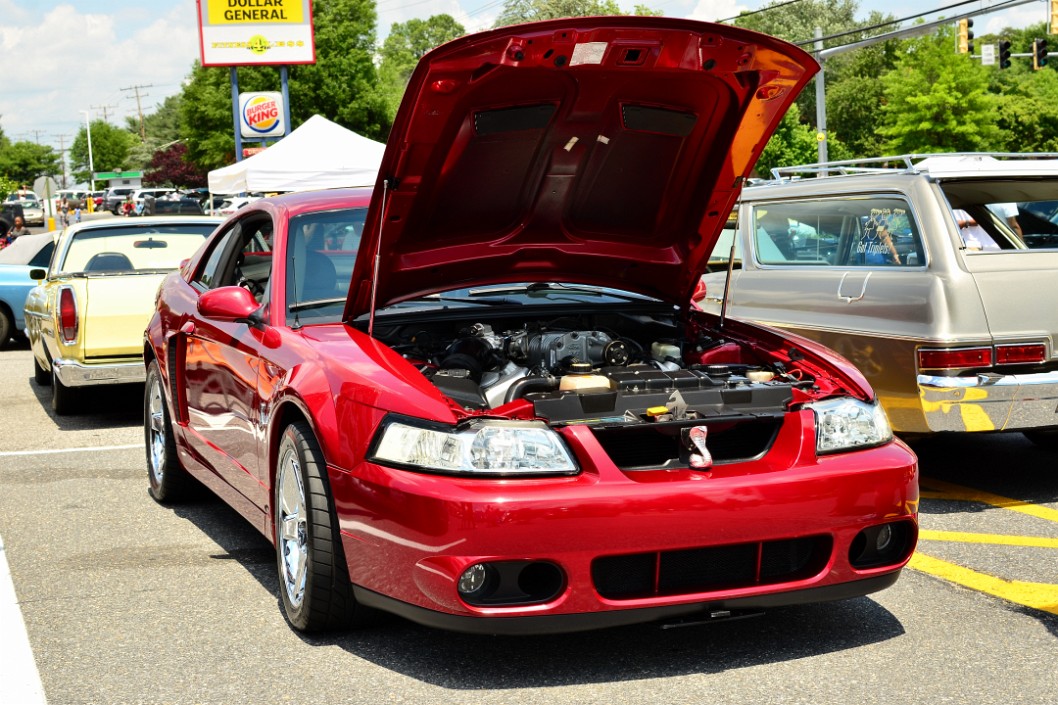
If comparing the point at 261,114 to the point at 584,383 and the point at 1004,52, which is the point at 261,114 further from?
the point at 584,383

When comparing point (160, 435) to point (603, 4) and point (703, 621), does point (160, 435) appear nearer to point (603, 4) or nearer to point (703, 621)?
point (703, 621)

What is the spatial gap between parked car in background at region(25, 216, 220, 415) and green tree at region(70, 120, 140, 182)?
514 ft

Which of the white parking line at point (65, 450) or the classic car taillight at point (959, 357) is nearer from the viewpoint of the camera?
the classic car taillight at point (959, 357)

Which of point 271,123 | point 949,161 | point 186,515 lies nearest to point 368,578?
point 186,515

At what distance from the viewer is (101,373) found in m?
9.23

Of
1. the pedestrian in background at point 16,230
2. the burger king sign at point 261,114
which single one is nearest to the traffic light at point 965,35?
the burger king sign at point 261,114

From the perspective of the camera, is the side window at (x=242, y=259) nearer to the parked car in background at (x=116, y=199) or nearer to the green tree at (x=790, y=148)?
the green tree at (x=790, y=148)

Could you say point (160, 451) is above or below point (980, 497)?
above

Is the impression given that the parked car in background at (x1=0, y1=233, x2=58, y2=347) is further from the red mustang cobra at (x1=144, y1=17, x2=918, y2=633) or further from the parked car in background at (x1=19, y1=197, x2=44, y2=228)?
the parked car in background at (x1=19, y1=197, x2=44, y2=228)

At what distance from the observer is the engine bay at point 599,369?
407 centimetres

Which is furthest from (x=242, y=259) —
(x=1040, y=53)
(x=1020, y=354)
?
(x=1040, y=53)

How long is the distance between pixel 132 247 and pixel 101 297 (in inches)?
47.1

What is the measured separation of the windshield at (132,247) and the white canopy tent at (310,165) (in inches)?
347

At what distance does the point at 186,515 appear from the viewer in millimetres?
6422
